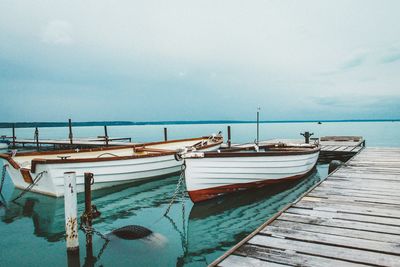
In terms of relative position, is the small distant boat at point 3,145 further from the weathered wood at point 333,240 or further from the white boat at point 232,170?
the weathered wood at point 333,240

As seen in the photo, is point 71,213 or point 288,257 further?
point 71,213

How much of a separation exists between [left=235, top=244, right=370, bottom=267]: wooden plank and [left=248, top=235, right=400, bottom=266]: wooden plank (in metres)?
0.10

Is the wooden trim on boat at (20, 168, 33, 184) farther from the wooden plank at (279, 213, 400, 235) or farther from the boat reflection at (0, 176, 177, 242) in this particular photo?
the wooden plank at (279, 213, 400, 235)

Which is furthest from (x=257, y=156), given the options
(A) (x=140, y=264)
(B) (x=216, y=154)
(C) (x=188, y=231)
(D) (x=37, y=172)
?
(D) (x=37, y=172)

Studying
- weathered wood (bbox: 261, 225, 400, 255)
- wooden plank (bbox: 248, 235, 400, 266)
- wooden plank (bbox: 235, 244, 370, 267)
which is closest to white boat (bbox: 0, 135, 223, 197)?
weathered wood (bbox: 261, 225, 400, 255)

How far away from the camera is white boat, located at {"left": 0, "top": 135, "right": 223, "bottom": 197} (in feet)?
32.1

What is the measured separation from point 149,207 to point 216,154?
328cm

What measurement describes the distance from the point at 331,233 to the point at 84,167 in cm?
848

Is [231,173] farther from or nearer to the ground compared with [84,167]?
nearer to the ground

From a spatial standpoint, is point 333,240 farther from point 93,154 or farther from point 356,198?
point 93,154

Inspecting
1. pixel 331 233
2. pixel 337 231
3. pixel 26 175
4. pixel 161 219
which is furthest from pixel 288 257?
pixel 26 175

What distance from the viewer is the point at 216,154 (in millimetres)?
8820

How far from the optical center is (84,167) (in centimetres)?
1041

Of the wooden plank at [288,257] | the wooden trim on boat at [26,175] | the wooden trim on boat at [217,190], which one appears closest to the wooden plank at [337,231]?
the wooden plank at [288,257]
